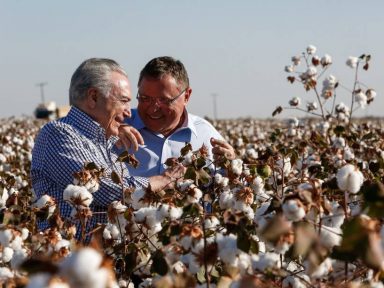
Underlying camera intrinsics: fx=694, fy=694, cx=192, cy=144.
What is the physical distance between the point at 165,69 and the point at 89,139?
1.00 meters

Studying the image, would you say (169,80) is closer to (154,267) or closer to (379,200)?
(154,267)

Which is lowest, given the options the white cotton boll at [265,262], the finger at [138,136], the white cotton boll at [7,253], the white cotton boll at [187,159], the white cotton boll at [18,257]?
the finger at [138,136]

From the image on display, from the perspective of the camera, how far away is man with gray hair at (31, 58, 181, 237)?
9.80 feet

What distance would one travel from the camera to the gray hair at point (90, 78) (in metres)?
3.30

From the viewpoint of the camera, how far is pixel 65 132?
10.2ft

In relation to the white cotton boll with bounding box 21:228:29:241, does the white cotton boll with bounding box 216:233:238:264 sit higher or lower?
higher

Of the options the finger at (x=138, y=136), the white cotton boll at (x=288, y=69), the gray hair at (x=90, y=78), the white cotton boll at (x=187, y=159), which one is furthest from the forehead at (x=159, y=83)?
the white cotton boll at (x=288, y=69)

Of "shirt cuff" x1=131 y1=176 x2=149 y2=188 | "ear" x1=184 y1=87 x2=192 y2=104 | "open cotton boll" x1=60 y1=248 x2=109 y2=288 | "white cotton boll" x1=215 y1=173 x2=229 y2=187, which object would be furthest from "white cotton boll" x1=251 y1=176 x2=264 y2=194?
"open cotton boll" x1=60 y1=248 x2=109 y2=288

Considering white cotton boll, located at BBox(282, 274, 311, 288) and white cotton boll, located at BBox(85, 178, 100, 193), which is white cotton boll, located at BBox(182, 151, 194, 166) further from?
white cotton boll, located at BBox(282, 274, 311, 288)

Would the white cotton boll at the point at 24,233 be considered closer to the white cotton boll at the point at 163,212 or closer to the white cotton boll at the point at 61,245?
the white cotton boll at the point at 61,245

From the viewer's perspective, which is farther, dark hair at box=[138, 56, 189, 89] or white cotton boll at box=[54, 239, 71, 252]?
dark hair at box=[138, 56, 189, 89]

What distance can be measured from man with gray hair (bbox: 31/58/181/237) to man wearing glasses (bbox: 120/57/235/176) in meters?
0.52

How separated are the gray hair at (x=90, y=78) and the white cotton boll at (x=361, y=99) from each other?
287cm

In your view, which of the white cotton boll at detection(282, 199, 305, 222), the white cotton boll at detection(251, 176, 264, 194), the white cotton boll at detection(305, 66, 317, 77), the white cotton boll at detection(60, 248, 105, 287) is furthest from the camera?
the white cotton boll at detection(305, 66, 317, 77)
